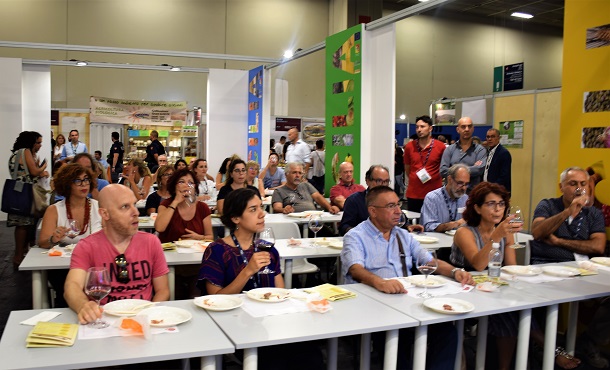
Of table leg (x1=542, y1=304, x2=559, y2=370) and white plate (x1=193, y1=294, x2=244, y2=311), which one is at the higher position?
white plate (x1=193, y1=294, x2=244, y2=311)

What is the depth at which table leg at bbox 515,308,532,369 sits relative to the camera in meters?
2.83

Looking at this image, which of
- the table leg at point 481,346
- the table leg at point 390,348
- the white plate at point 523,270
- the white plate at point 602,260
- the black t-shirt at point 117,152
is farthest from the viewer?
the black t-shirt at point 117,152

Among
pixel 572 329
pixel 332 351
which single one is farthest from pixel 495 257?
pixel 572 329

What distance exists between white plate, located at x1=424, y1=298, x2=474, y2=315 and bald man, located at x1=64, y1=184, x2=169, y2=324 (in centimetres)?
135

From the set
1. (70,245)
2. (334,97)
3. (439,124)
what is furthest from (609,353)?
(439,124)

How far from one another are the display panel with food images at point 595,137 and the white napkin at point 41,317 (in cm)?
410

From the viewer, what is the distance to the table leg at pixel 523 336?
111 inches

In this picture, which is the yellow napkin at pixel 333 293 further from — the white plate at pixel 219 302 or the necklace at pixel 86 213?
the necklace at pixel 86 213

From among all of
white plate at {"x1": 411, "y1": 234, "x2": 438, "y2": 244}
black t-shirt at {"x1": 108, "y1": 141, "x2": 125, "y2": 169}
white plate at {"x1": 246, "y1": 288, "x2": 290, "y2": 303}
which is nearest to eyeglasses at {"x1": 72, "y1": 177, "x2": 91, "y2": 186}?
white plate at {"x1": 246, "y1": 288, "x2": 290, "y2": 303}

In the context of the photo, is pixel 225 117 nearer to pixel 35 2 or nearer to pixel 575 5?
pixel 35 2

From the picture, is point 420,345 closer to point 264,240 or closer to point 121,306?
point 264,240

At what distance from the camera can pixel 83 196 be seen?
4.04 metres

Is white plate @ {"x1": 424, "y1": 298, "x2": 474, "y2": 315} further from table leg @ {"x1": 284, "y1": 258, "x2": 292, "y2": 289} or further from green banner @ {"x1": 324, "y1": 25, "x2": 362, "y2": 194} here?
green banner @ {"x1": 324, "y1": 25, "x2": 362, "y2": 194}

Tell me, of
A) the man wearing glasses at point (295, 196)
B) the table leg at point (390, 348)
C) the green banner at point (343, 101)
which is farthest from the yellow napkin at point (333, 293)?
the green banner at point (343, 101)
